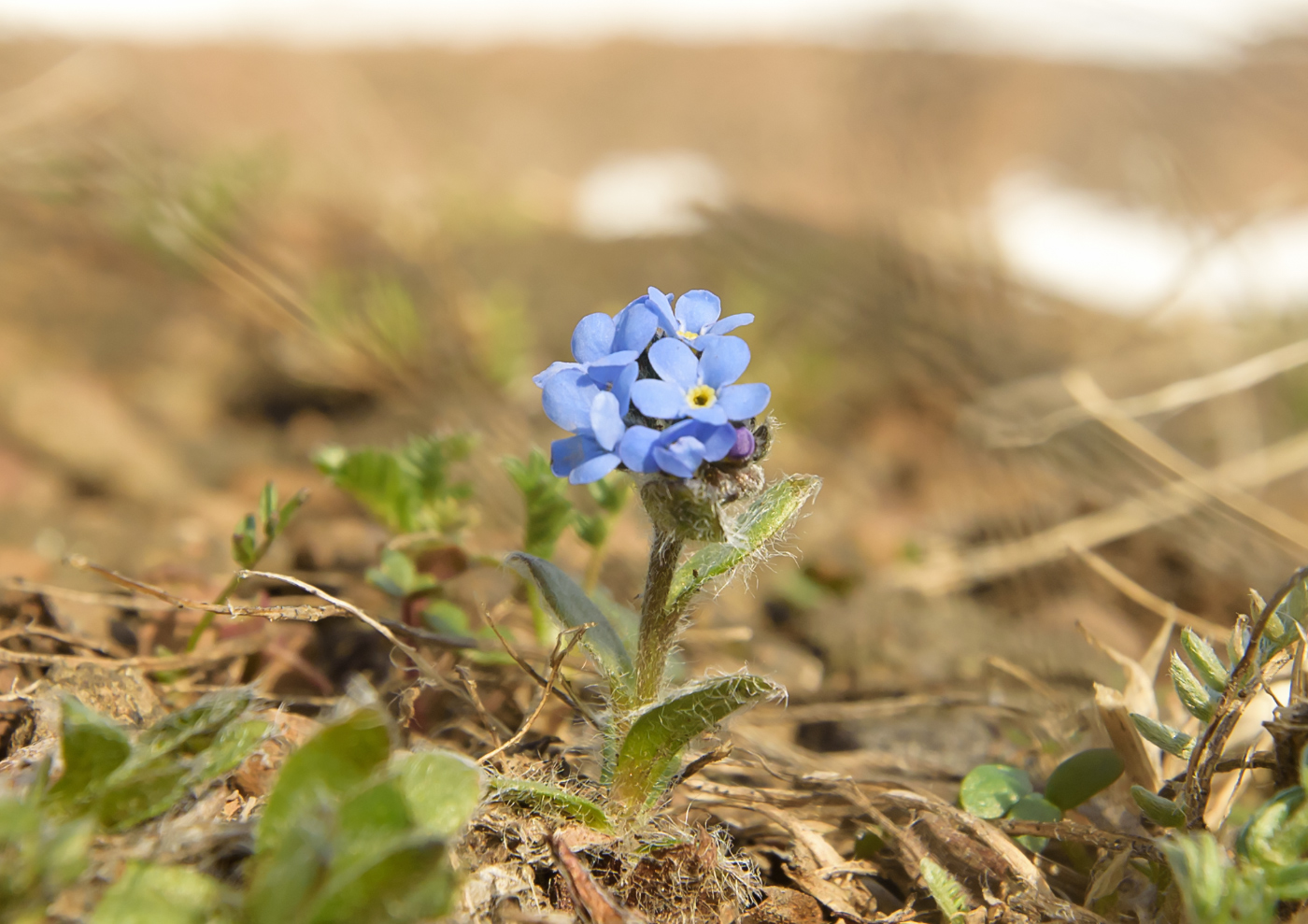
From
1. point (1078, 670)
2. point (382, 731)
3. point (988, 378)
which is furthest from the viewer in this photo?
point (988, 378)

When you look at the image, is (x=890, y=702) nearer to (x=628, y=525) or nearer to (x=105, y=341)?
(x=628, y=525)

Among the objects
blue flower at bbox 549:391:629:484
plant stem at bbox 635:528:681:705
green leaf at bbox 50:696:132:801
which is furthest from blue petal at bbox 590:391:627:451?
green leaf at bbox 50:696:132:801

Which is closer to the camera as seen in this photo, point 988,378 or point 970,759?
point 970,759

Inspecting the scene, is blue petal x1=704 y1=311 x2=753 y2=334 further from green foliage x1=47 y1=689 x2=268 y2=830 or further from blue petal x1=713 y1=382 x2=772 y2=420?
green foliage x1=47 y1=689 x2=268 y2=830

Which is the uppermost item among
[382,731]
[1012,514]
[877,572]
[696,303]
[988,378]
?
[988,378]

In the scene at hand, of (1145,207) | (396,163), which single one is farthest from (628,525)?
(1145,207)

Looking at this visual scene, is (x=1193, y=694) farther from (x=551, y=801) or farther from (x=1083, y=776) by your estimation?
(x=551, y=801)
